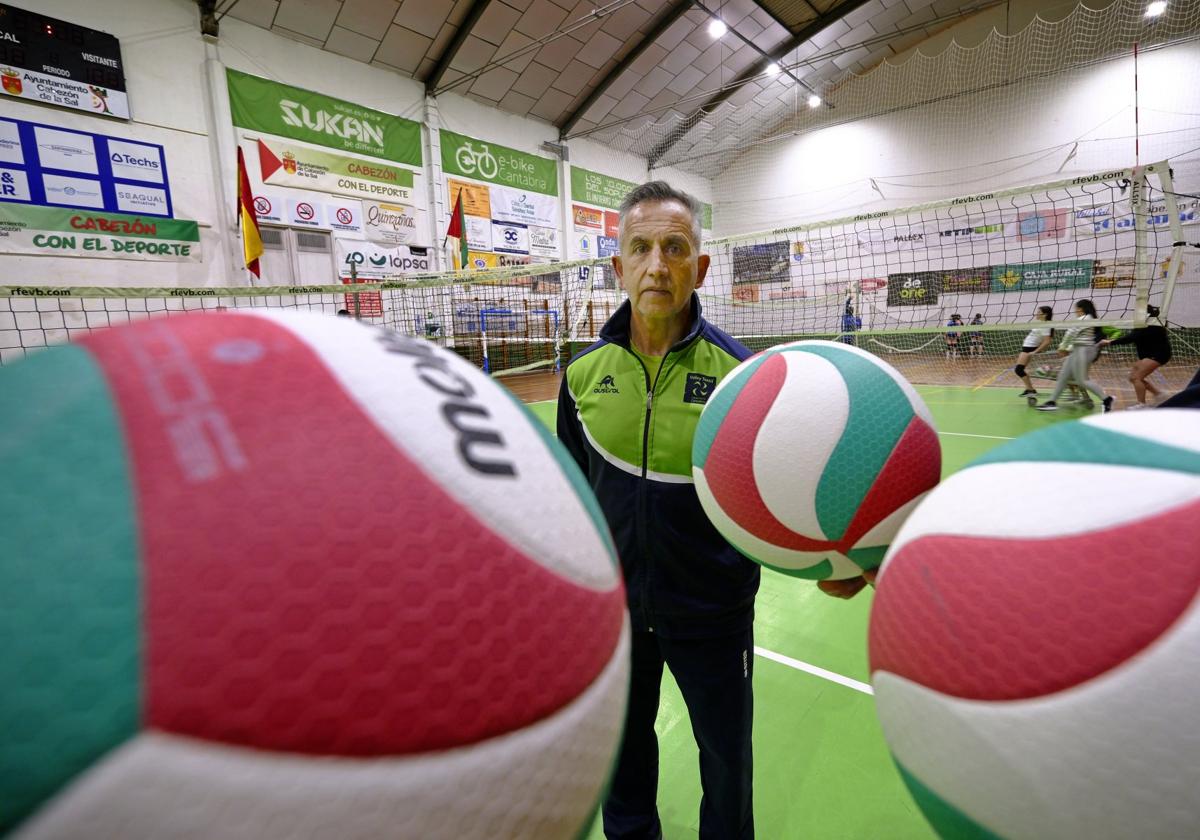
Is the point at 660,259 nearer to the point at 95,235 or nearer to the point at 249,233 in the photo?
the point at 249,233

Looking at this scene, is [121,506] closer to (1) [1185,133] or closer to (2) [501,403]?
(2) [501,403]

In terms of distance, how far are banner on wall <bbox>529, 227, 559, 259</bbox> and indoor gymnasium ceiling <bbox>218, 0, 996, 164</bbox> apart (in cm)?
258

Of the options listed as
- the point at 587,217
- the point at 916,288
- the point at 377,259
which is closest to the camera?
the point at 377,259

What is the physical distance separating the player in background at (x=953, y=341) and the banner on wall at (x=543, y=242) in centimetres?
1020

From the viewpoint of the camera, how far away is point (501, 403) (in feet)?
2.09

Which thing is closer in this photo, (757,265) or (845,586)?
(845,586)

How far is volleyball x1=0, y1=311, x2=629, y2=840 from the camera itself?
1.16 ft

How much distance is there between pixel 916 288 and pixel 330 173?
45.3 ft

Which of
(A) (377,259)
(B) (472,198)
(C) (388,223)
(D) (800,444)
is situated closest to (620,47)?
(B) (472,198)

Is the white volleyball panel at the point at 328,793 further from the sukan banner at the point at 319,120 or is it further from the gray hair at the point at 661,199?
the sukan banner at the point at 319,120

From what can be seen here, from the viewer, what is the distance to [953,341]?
14.4m

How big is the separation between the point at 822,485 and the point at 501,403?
0.76m

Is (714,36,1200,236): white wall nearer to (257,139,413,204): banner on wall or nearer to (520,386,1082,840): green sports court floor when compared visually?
(257,139,413,204): banner on wall

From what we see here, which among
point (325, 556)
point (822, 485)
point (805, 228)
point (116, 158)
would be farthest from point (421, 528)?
point (116, 158)
